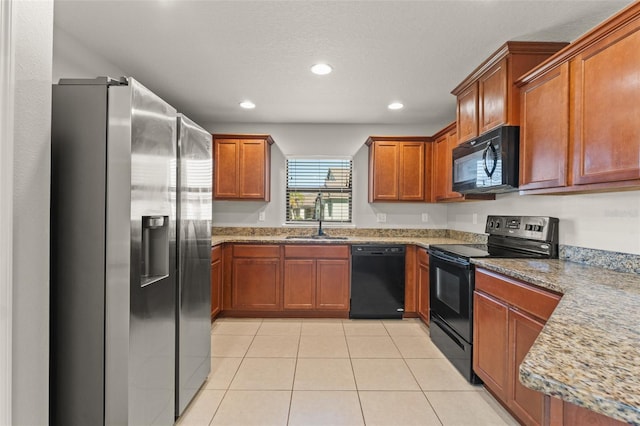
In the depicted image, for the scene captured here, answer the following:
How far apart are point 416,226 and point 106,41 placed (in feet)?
12.5

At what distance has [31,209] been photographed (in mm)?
1003

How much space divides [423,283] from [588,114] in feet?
7.37

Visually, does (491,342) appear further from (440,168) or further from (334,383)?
(440,168)

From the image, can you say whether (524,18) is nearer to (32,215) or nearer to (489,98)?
(489,98)

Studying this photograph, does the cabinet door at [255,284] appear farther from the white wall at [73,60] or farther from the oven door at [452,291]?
the white wall at [73,60]

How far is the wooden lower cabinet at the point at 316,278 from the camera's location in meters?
3.74

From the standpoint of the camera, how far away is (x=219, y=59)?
2578mm

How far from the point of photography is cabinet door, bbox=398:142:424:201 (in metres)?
4.06

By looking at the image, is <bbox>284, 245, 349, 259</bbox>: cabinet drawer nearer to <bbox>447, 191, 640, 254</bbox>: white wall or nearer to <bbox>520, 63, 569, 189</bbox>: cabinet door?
<bbox>447, 191, 640, 254</bbox>: white wall

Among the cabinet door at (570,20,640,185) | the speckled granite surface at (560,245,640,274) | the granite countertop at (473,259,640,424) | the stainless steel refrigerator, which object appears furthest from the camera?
the speckled granite surface at (560,245,640,274)

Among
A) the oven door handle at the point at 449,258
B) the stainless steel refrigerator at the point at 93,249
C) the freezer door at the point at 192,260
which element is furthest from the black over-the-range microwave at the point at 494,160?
the stainless steel refrigerator at the point at 93,249

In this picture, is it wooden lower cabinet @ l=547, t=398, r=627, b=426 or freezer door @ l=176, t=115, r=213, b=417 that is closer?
wooden lower cabinet @ l=547, t=398, r=627, b=426

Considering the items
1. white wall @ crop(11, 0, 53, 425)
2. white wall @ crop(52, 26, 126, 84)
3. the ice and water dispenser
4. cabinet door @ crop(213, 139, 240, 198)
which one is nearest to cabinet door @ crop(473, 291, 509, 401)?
the ice and water dispenser

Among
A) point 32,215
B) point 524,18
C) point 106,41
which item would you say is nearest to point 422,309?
point 524,18
